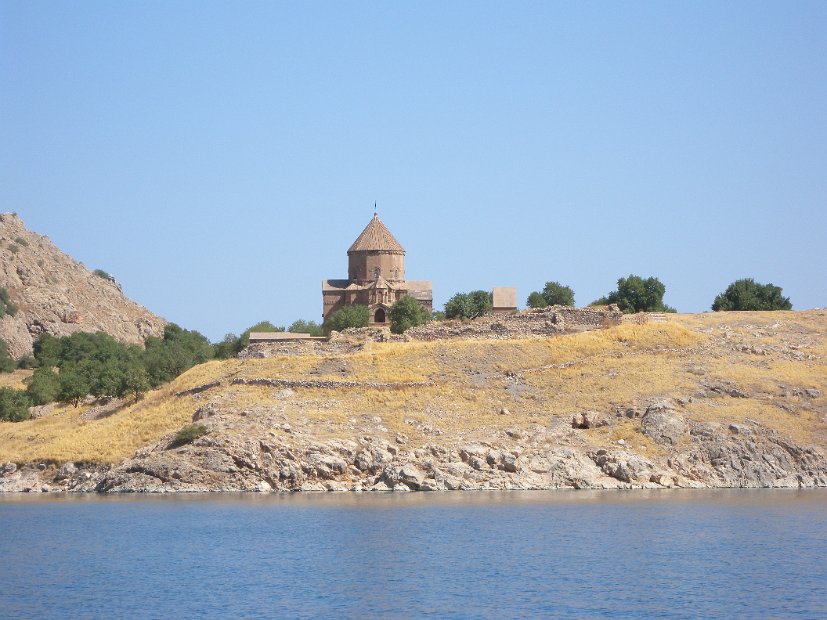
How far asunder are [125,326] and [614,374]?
7138 cm

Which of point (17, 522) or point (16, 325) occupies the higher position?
point (16, 325)

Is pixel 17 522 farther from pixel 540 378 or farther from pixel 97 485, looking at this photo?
pixel 540 378

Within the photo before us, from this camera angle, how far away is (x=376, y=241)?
93.1m

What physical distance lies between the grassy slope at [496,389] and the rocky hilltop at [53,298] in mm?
45398

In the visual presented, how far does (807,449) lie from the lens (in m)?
54.9

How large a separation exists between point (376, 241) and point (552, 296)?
44.5 ft

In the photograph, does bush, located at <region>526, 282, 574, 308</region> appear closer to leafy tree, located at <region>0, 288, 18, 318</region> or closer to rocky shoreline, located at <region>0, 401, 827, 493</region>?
rocky shoreline, located at <region>0, 401, 827, 493</region>

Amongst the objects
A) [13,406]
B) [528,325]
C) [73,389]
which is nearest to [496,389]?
[528,325]

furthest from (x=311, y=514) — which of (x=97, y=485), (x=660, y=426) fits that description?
(x=660, y=426)

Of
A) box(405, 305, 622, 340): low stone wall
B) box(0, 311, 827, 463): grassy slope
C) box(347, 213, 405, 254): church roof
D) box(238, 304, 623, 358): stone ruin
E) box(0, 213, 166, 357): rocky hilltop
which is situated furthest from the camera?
box(0, 213, 166, 357): rocky hilltop

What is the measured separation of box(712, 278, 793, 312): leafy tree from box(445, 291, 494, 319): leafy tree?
15.7 m

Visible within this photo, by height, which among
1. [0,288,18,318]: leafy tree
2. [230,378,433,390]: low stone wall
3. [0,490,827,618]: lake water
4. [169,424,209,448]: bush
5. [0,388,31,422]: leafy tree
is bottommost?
[0,490,827,618]: lake water

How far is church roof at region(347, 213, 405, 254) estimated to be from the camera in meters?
92.6

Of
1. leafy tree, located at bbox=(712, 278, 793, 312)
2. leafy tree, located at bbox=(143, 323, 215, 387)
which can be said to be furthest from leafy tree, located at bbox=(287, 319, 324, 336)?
leafy tree, located at bbox=(712, 278, 793, 312)
